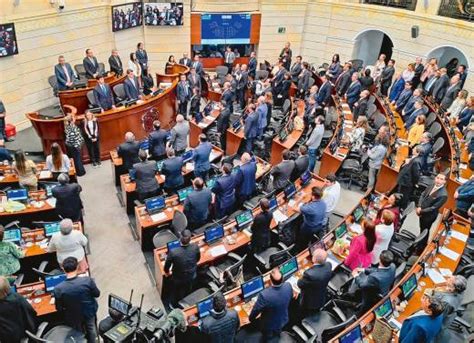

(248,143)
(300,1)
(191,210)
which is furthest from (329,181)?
(300,1)

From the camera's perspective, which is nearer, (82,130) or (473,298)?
(473,298)

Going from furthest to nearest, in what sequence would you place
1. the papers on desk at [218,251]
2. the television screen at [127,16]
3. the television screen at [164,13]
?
the television screen at [164,13]
the television screen at [127,16]
the papers on desk at [218,251]

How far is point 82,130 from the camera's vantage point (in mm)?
9578

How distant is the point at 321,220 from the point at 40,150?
7521mm

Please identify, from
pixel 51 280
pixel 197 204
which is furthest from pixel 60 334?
pixel 197 204

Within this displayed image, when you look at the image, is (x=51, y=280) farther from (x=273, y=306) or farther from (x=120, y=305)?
(x=273, y=306)

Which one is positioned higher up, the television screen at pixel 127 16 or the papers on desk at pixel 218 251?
the television screen at pixel 127 16

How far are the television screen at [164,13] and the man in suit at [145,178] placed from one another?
379 inches

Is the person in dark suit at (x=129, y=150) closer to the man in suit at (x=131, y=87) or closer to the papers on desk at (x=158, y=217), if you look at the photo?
the papers on desk at (x=158, y=217)

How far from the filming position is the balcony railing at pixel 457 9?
1305 centimetres

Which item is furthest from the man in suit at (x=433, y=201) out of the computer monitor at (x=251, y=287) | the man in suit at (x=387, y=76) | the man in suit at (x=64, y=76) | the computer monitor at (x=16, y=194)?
the man in suit at (x=64, y=76)

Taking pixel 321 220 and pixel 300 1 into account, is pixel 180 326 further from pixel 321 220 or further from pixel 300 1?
pixel 300 1

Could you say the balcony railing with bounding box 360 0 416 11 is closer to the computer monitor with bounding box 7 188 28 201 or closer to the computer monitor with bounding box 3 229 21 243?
the computer monitor with bounding box 7 188 28 201

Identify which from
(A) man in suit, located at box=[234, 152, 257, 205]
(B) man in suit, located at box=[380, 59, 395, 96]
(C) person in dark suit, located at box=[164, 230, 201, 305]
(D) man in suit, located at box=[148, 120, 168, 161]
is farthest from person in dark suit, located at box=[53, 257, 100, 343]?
(B) man in suit, located at box=[380, 59, 395, 96]
